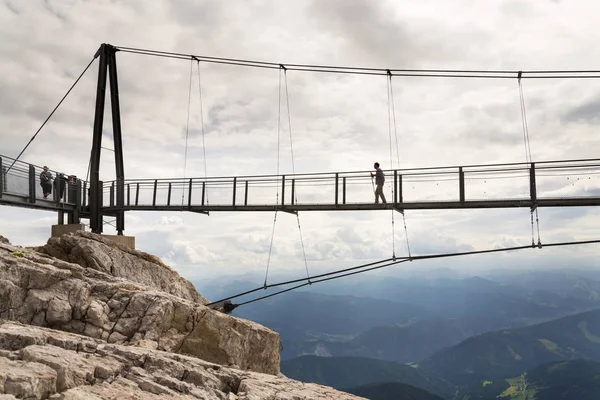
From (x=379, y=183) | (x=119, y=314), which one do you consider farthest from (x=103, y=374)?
(x=379, y=183)

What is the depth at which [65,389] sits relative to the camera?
837 cm

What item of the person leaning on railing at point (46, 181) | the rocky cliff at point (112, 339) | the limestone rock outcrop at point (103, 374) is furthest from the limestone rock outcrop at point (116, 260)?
the limestone rock outcrop at point (103, 374)

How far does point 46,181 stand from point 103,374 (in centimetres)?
1746

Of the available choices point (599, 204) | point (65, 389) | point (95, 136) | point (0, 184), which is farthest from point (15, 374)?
point (95, 136)

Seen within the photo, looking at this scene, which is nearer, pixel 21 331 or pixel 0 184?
pixel 21 331

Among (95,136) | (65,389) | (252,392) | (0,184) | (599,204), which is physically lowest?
(252,392)

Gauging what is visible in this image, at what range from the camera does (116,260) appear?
18391 millimetres

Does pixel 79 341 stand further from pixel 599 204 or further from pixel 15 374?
pixel 599 204

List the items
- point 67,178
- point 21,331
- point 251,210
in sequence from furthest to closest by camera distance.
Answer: point 67,178
point 251,210
point 21,331

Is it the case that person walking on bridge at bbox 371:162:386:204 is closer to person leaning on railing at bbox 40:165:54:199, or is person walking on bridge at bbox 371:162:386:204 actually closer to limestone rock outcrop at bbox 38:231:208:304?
limestone rock outcrop at bbox 38:231:208:304

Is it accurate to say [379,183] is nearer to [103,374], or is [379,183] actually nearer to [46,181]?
[103,374]

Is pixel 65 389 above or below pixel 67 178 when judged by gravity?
below

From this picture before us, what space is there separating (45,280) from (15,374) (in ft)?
20.1

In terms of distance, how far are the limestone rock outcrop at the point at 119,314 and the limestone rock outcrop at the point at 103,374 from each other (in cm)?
168
